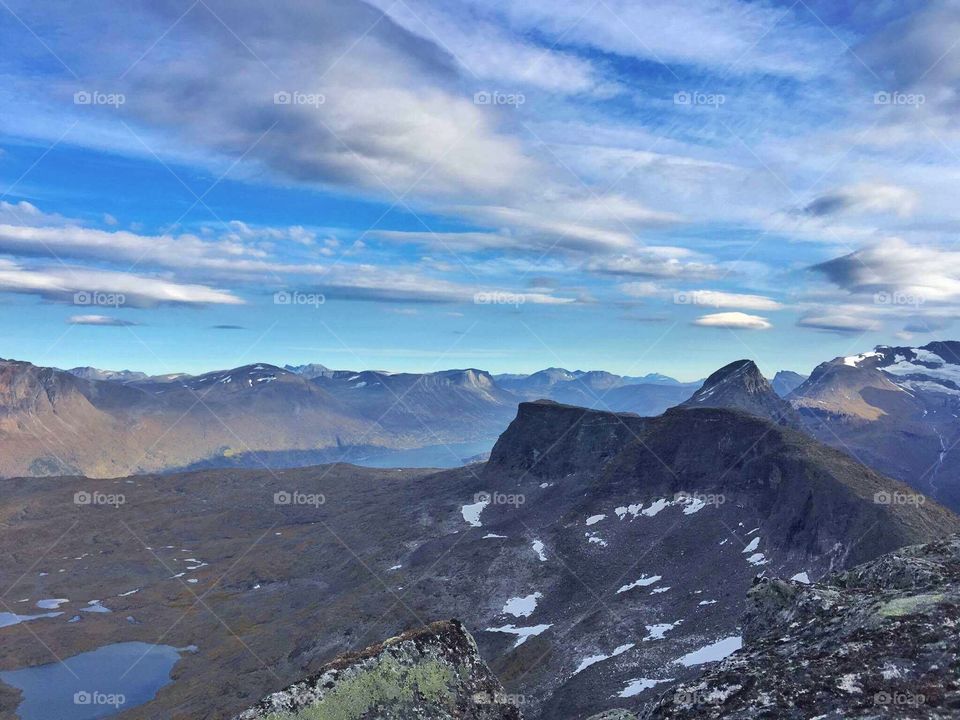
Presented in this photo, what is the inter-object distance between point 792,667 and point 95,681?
147 meters

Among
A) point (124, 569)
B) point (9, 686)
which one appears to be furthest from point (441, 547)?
point (124, 569)

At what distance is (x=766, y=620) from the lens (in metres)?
15.5

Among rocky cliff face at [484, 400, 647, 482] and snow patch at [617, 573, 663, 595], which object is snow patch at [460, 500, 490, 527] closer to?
rocky cliff face at [484, 400, 647, 482]

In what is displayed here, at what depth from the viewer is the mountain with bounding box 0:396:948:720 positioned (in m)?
73.9

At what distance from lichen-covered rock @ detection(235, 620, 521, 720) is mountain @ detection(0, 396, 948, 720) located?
0.67 metres

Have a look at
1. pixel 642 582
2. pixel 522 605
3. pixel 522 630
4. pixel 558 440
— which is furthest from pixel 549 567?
pixel 558 440

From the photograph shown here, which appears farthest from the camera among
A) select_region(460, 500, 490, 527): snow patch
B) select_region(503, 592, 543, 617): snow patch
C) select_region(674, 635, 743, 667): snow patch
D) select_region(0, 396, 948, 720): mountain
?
select_region(460, 500, 490, 527): snow patch

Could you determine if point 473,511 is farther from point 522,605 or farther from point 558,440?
point 522,605

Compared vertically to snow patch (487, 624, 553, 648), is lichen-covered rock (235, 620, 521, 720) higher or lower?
higher

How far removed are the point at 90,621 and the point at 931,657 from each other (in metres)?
185

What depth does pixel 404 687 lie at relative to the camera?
44.1ft

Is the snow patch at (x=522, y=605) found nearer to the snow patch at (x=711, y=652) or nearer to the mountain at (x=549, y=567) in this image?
the mountain at (x=549, y=567)

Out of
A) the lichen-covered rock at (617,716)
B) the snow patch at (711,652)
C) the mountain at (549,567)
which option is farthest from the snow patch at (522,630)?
the lichen-covered rock at (617,716)

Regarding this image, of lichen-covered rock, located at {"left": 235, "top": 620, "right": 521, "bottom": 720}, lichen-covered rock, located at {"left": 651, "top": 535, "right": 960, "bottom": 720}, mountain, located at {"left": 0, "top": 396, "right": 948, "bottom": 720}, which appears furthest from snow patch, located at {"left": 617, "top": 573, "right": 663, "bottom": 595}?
lichen-covered rock, located at {"left": 235, "top": 620, "right": 521, "bottom": 720}
